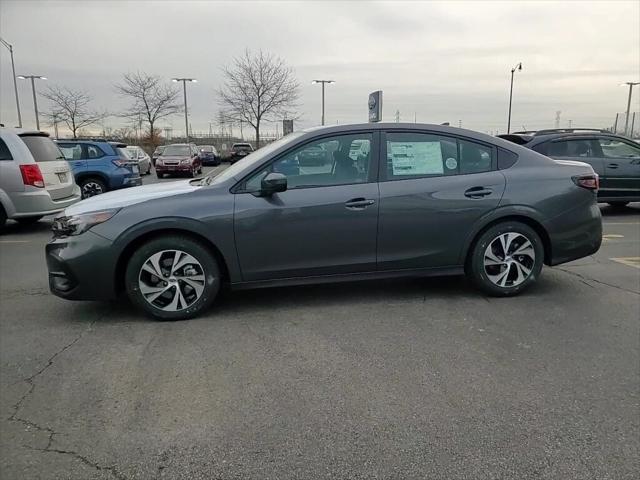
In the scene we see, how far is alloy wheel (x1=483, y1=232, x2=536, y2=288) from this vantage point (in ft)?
15.3

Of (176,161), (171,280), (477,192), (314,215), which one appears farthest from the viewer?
(176,161)

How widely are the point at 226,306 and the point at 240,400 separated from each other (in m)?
1.71

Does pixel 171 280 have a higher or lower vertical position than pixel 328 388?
higher

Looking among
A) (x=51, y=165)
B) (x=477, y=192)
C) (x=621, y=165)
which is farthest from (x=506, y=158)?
(x=51, y=165)

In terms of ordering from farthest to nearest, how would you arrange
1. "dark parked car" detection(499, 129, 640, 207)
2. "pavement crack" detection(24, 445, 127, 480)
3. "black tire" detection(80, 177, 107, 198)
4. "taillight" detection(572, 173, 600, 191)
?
"black tire" detection(80, 177, 107, 198)
"dark parked car" detection(499, 129, 640, 207)
"taillight" detection(572, 173, 600, 191)
"pavement crack" detection(24, 445, 127, 480)

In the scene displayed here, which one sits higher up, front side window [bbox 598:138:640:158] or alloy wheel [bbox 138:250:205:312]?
front side window [bbox 598:138:640:158]

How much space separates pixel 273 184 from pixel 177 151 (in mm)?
22413

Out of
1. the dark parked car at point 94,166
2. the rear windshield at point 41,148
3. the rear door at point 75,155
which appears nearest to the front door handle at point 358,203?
the rear windshield at point 41,148

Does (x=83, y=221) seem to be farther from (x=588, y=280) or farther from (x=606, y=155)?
(x=606, y=155)

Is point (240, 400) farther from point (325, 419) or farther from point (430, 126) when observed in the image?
point (430, 126)

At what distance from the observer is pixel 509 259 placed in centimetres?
468

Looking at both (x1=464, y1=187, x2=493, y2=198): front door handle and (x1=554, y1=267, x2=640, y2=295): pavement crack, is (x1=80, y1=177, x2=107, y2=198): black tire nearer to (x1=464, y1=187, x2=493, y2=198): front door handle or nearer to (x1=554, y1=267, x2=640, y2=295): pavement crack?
(x1=464, y1=187, x2=493, y2=198): front door handle

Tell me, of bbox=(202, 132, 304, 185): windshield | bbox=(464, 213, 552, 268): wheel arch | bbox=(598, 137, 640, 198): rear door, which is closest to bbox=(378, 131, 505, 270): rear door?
bbox=(464, 213, 552, 268): wheel arch

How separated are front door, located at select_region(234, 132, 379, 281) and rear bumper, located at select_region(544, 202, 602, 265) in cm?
175
